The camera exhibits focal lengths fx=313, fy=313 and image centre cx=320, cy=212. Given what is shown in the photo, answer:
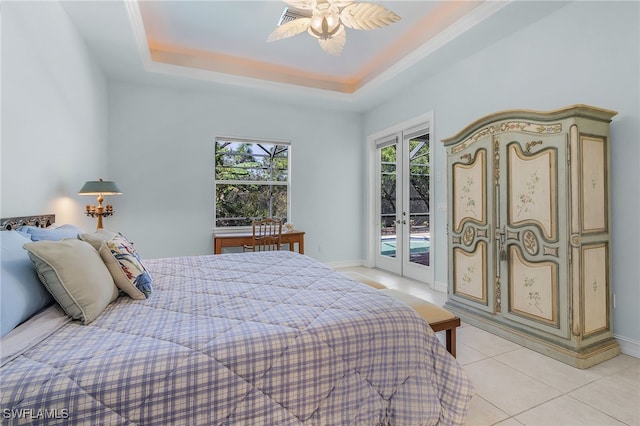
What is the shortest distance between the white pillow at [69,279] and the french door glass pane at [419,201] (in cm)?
370

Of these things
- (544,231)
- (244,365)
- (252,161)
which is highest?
(252,161)

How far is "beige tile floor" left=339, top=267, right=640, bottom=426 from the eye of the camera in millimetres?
1607

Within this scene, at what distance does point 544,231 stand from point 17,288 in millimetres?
2998

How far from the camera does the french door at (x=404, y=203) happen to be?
4.27 metres

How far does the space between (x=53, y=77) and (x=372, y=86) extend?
11.4 ft

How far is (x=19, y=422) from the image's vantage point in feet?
2.64

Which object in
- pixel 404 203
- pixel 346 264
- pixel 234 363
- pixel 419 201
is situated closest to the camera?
pixel 234 363

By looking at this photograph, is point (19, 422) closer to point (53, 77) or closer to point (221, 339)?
point (221, 339)

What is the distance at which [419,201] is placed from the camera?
4.36 m

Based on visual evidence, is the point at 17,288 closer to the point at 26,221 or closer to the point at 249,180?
the point at 26,221

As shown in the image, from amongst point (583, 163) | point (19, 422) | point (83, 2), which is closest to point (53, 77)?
point (83, 2)

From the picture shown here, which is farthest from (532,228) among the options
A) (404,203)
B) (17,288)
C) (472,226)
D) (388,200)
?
(17,288)

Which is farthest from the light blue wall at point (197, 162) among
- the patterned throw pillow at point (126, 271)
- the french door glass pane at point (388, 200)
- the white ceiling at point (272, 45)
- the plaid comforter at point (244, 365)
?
Result: the plaid comforter at point (244, 365)

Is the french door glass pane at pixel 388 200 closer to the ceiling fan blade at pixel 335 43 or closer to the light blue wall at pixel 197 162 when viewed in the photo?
the light blue wall at pixel 197 162
